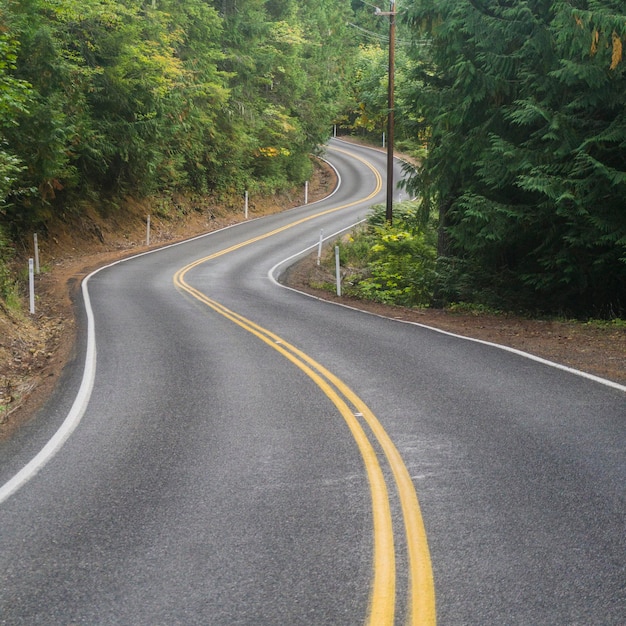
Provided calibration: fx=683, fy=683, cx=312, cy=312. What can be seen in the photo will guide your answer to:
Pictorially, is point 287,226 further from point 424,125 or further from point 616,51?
point 616,51

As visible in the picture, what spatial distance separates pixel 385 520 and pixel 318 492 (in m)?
0.73

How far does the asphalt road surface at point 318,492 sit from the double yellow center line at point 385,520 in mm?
19

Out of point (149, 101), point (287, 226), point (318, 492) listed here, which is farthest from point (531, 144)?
point (287, 226)

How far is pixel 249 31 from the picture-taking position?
3962cm

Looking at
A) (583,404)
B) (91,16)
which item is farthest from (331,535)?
(91,16)

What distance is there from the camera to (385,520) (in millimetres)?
4934

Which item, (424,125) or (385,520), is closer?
(385,520)

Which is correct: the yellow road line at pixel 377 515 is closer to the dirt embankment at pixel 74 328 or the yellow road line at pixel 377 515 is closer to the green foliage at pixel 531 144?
the dirt embankment at pixel 74 328

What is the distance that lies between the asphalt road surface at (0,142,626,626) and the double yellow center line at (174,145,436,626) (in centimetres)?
2

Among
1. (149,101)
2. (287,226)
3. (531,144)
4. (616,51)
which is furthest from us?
(287,226)

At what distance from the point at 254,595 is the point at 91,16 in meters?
25.0

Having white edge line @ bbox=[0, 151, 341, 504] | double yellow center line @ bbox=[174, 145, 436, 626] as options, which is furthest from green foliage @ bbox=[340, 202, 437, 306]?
double yellow center line @ bbox=[174, 145, 436, 626]

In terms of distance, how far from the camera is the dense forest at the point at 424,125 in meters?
12.4

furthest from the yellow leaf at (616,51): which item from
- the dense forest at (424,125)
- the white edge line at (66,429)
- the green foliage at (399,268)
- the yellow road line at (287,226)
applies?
the yellow road line at (287,226)
